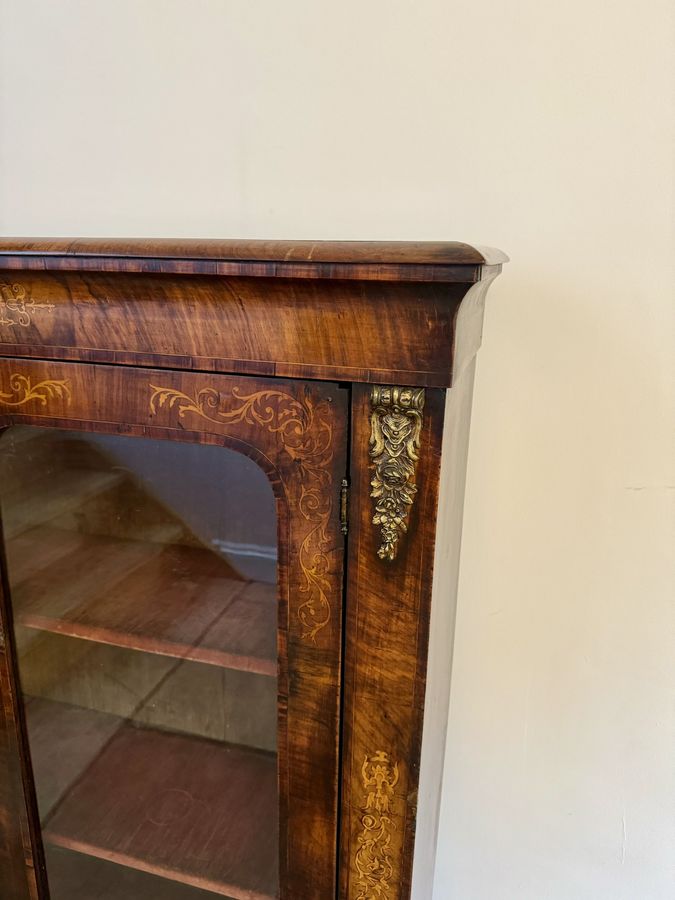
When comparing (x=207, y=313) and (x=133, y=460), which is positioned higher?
(x=207, y=313)

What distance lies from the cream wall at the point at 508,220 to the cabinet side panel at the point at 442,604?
83 millimetres

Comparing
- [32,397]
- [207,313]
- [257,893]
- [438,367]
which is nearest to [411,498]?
[438,367]

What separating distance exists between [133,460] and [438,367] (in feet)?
0.94

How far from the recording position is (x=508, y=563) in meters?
0.81

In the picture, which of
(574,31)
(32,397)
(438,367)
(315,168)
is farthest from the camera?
(315,168)

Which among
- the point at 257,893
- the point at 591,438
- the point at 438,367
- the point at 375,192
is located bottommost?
the point at 257,893

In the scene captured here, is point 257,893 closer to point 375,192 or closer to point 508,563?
point 508,563

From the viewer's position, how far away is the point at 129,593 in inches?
25.0

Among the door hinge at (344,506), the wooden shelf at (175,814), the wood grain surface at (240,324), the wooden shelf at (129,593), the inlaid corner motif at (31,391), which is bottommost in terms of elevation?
the wooden shelf at (175,814)

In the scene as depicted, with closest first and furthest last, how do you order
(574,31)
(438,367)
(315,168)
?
(438,367)
(574,31)
(315,168)

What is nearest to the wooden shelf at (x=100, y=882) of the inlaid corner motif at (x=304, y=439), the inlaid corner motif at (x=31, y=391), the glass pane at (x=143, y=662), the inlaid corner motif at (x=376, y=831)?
the glass pane at (x=143, y=662)

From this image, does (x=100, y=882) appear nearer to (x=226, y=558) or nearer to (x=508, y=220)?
(x=226, y=558)

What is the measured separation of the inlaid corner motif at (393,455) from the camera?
454mm

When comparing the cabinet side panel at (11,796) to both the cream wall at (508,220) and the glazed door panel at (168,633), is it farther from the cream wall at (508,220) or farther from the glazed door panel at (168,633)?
the cream wall at (508,220)
